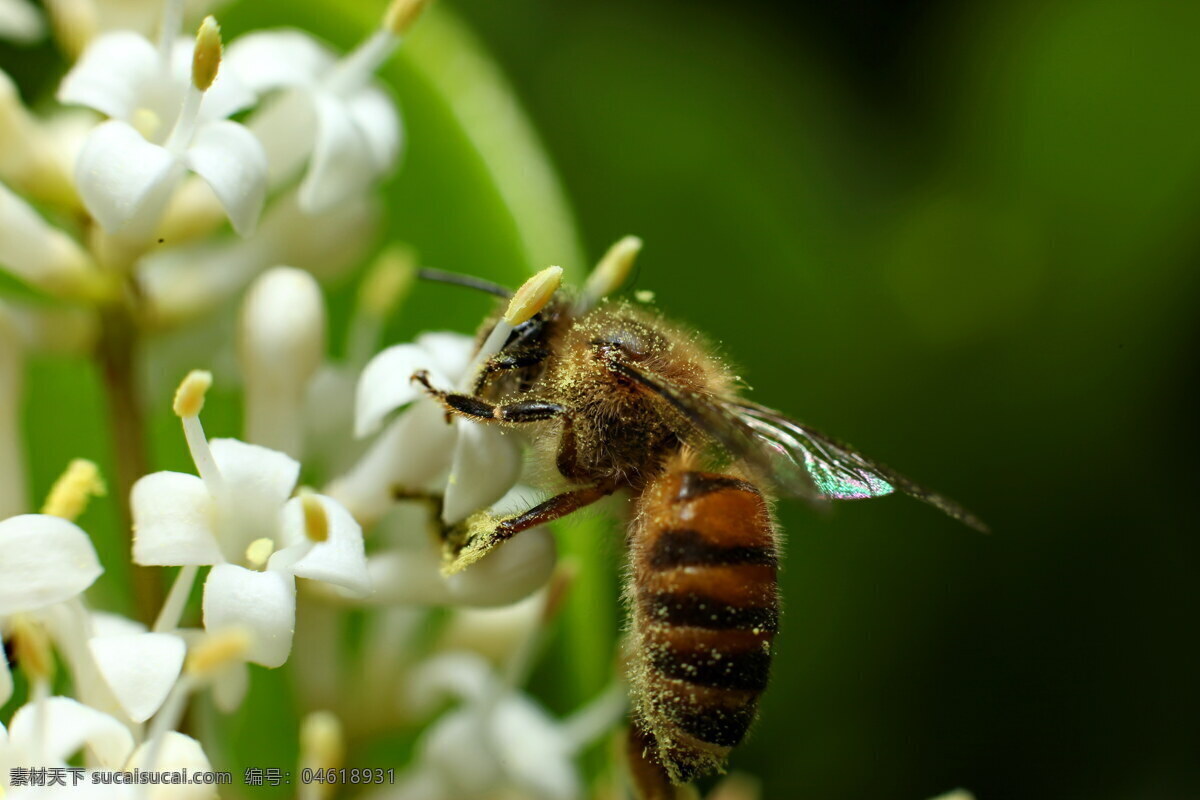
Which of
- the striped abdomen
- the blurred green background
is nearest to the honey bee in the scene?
the striped abdomen

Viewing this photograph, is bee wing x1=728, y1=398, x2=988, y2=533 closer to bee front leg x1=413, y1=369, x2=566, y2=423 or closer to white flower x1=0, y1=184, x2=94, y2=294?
bee front leg x1=413, y1=369, x2=566, y2=423

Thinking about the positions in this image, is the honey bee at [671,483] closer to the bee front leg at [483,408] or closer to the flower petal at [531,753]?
the bee front leg at [483,408]

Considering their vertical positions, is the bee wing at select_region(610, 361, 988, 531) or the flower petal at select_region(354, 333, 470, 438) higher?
the bee wing at select_region(610, 361, 988, 531)

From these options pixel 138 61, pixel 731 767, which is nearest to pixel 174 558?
pixel 138 61

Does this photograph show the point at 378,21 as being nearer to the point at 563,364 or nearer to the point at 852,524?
the point at 563,364

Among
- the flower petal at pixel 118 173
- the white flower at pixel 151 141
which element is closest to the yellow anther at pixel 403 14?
the white flower at pixel 151 141

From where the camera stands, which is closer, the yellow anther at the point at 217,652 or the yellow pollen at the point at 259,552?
the yellow anther at the point at 217,652

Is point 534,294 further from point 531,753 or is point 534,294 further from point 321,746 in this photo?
point 531,753
